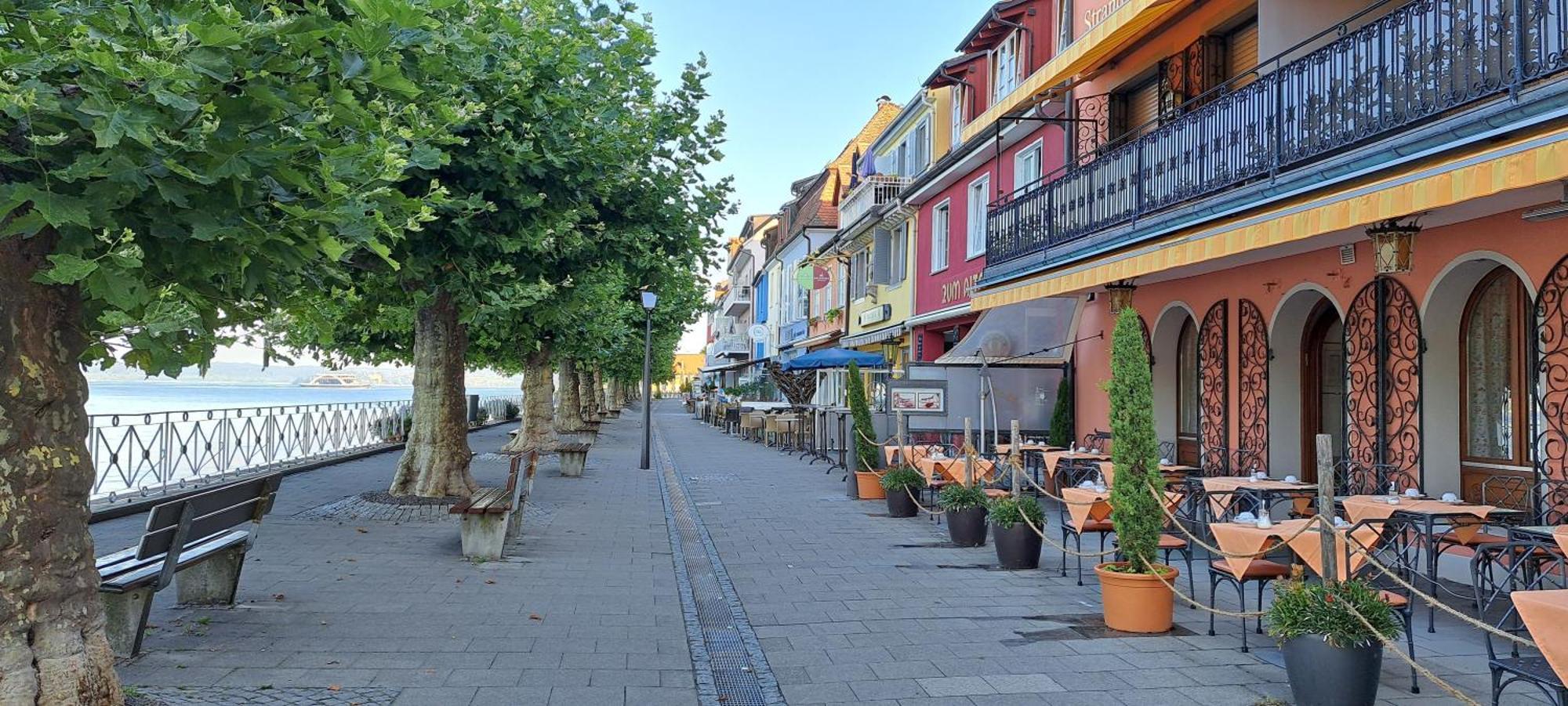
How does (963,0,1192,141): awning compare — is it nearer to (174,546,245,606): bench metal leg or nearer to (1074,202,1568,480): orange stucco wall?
(1074,202,1568,480): orange stucco wall

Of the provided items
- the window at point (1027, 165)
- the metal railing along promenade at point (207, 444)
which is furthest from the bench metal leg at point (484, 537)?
the window at point (1027, 165)

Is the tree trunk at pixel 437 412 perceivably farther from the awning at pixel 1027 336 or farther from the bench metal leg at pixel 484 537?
the awning at pixel 1027 336

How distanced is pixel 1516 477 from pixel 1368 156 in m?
2.75

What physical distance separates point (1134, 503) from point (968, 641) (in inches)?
53.2

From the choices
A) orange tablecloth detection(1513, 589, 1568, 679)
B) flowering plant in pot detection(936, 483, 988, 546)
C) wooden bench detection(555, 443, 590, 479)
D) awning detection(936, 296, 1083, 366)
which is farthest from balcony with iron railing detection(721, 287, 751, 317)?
orange tablecloth detection(1513, 589, 1568, 679)

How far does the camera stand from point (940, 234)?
22844 mm

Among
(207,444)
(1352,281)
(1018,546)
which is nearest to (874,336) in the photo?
(207,444)

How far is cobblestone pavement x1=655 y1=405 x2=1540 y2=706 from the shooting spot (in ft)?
18.3

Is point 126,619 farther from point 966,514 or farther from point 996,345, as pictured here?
point 996,345

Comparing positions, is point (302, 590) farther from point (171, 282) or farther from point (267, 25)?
point (267, 25)

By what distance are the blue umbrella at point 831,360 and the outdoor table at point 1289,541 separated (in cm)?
1598

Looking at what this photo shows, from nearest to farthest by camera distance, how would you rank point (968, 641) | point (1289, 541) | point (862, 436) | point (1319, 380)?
point (1289, 541) → point (968, 641) → point (1319, 380) → point (862, 436)

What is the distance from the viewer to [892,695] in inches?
219

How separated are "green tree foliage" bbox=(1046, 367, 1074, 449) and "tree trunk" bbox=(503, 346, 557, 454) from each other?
11.3m
